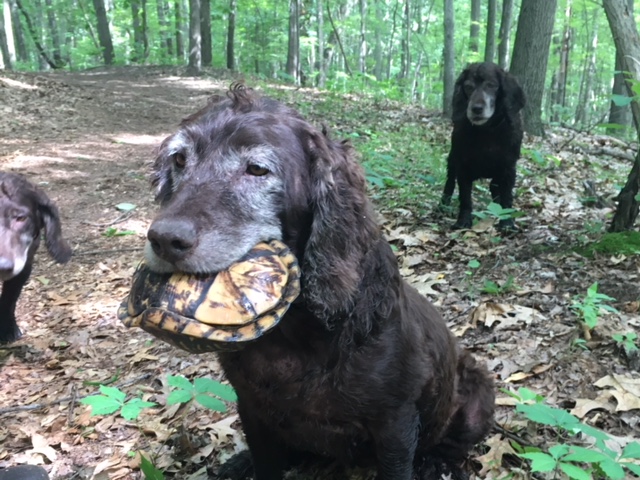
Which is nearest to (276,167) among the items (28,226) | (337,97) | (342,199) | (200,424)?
(342,199)

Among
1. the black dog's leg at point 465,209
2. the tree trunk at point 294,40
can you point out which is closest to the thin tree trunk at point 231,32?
the tree trunk at point 294,40

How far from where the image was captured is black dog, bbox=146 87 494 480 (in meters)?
2.21

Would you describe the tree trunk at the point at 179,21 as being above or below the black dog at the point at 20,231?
above

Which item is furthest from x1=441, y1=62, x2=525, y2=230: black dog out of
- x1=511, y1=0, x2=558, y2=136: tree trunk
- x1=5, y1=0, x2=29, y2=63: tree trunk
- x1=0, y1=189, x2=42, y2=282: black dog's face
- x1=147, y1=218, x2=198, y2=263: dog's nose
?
x1=5, y1=0, x2=29, y2=63: tree trunk

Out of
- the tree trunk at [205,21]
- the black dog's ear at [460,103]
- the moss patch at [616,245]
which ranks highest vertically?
the tree trunk at [205,21]

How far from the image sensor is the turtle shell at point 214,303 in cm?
178

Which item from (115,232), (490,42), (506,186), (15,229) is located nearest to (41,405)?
(15,229)

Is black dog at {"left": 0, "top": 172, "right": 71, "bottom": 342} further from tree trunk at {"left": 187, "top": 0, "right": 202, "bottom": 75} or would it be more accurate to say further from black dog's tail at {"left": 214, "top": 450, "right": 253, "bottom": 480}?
tree trunk at {"left": 187, "top": 0, "right": 202, "bottom": 75}

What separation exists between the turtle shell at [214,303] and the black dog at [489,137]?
17.1 ft

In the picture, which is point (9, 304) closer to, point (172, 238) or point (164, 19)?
point (172, 238)

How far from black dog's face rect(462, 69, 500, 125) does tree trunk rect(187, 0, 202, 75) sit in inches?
662

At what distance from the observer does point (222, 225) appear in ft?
6.67

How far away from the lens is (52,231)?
5.21m

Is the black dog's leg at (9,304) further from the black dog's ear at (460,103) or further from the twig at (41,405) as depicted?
the black dog's ear at (460,103)
